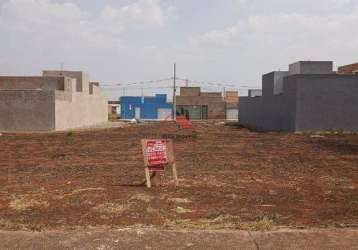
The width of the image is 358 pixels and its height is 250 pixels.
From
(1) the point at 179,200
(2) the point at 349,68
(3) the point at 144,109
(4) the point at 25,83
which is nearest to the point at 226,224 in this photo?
(1) the point at 179,200

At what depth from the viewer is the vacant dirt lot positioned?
23.6ft

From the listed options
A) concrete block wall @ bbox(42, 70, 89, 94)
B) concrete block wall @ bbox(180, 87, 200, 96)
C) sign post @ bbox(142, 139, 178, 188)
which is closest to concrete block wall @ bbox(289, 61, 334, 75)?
concrete block wall @ bbox(42, 70, 89, 94)

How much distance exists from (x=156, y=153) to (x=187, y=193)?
1164 millimetres

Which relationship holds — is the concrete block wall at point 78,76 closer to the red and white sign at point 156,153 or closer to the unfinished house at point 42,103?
the unfinished house at point 42,103

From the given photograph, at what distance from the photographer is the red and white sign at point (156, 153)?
32.8 ft

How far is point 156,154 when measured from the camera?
33.2ft

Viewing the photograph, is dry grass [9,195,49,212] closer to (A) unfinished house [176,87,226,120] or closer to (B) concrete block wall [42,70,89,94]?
(B) concrete block wall [42,70,89,94]

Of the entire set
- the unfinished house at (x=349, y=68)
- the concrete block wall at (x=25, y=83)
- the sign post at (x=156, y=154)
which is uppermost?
the unfinished house at (x=349, y=68)

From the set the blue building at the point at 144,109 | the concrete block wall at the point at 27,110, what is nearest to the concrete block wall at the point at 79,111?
the concrete block wall at the point at 27,110

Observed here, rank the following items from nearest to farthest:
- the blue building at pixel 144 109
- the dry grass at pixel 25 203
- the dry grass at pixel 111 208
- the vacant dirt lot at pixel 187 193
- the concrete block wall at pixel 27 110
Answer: the vacant dirt lot at pixel 187 193
the dry grass at pixel 111 208
the dry grass at pixel 25 203
the concrete block wall at pixel 27 110
the blue building at pixel 144 109

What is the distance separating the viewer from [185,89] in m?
95.8

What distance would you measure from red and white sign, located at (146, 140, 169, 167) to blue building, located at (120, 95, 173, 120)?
74784 mm

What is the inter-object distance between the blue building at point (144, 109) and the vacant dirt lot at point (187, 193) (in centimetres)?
6843

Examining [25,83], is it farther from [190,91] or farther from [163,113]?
[190,91]
